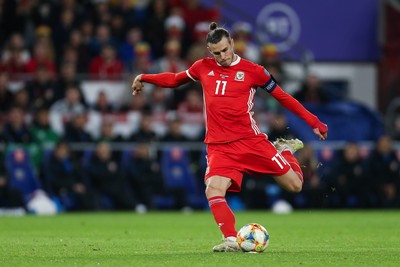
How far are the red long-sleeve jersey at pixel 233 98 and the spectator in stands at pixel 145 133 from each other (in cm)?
967

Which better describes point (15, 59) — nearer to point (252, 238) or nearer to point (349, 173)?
point (349, 173)

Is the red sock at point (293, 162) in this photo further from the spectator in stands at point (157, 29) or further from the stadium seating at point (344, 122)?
the spectator in stands at point (157, 29)

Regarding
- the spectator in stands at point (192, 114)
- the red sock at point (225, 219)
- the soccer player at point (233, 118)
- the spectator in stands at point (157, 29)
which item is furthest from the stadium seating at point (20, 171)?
the red sock at point (225, 219)

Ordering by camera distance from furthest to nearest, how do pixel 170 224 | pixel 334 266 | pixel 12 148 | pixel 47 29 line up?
pixel 47 29 < pixel 12 148 < pixel 170 224 < pixel 334 266

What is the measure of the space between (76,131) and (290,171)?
32.6 ft

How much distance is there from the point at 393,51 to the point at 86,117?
835 cm

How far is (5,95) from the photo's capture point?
2084 centimetres

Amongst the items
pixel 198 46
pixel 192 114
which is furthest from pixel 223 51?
pixel 198 46

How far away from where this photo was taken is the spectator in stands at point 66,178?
2036cm

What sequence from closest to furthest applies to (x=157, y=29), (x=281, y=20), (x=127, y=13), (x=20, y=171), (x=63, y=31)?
1. (x=20, y=171)
2. (x=63, y=31)
3. (x=157, y=29)
4. (x=127, y=13)
5. (x=281, y=20)

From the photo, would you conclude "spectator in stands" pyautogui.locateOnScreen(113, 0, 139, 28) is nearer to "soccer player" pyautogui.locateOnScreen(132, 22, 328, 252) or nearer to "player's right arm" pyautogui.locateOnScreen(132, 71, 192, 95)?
"player's right arm" pyautogui.locateOnScreen(132, 71, 192, 95)

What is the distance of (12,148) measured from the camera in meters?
20.4

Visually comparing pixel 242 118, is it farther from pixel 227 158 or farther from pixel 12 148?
pixel 12 148

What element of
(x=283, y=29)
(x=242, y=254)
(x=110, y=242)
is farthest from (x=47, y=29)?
(x=242, y=254)
